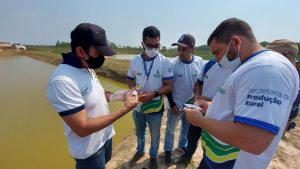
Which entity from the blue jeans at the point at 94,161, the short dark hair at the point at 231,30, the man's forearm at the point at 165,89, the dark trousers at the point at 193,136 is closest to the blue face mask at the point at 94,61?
the blue jeans at the point at 94,161

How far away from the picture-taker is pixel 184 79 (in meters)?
3.62

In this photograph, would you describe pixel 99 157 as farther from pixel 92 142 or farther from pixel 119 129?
pixel 119 129

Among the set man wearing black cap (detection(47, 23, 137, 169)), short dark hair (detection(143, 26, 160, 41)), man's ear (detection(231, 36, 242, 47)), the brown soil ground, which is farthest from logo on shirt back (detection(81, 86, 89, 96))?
the brown soil ground

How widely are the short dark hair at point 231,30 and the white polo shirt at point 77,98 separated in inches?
46.9

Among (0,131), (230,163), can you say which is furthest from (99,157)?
(0,131)

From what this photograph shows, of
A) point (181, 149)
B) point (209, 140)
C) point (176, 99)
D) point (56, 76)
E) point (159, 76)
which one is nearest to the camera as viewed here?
point (56, 76)

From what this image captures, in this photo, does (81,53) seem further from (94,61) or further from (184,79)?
(184,79)

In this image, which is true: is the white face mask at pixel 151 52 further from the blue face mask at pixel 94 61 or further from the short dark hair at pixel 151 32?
the blue face mask at pixel 94 61

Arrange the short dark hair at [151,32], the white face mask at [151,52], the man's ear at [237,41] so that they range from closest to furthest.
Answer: the man's ear at [237,41] < the short dark hair at [151,32] < the white face mask at [151,52]

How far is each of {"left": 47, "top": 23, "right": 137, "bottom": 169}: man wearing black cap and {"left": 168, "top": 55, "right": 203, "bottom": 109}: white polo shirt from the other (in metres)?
1.51

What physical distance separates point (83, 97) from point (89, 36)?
54 centimetres

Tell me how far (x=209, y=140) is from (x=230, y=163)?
265 mm

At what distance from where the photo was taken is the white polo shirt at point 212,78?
9.43ft

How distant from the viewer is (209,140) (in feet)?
6.76
